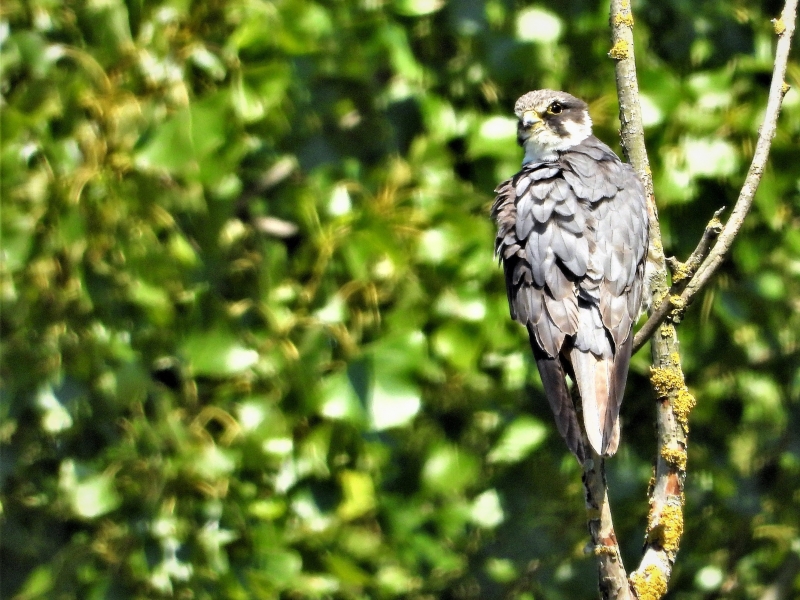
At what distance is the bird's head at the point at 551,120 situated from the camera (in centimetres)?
285

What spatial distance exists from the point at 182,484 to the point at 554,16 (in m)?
1.74

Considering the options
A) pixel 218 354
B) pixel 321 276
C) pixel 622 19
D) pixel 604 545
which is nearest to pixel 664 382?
pixel 604 545

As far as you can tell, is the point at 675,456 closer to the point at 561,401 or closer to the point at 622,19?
the point at 561,401

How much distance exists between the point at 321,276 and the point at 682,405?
4.33ft

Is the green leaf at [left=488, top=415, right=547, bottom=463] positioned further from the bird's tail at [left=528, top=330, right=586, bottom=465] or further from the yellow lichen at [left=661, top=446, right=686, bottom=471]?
the yellow lichen at [left=661, top=446, right=686, bottom=471]

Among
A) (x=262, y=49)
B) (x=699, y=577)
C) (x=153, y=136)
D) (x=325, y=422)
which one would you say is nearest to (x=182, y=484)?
(x=325, y=422)

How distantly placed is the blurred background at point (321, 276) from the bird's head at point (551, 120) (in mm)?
121

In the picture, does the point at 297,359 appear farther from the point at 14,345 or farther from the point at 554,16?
the point at 554,16

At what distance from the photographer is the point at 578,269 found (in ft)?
7.86

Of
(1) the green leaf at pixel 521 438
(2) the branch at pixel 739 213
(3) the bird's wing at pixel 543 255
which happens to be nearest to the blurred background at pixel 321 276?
(1) the green leaf at pixel 521 438

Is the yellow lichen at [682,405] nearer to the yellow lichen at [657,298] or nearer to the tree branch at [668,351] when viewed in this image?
the tree branch at [668,351]

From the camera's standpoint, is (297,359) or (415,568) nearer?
(297,359)

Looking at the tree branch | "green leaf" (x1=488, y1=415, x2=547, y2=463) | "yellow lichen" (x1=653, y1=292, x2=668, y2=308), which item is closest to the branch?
the tree branch

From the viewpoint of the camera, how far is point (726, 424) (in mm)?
3410
